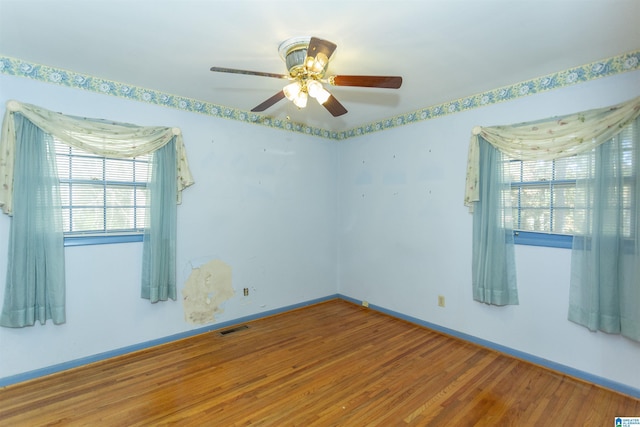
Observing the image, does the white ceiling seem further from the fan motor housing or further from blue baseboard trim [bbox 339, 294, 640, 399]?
blue baseboard trim [bbox 339, 294, 640, 399]

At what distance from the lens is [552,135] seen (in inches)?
100.0

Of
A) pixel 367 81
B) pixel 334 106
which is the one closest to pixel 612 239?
pixel 367 81

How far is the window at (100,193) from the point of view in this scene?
260 cm

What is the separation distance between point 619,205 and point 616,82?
36.9 inches

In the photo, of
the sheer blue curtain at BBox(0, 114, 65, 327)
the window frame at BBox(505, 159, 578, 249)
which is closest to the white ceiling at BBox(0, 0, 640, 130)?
the sheer blue curtain at BBox(0, 114, 65, 327)

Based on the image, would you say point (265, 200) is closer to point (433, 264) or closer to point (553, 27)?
point (433, 264)

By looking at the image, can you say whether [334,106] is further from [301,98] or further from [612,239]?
[612,239]

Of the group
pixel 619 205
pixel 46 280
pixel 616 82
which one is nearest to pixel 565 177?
pixel 619 205

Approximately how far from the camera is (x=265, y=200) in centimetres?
383

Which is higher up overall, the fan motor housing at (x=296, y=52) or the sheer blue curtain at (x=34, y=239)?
the fan motor housing at (x=296, y=52)

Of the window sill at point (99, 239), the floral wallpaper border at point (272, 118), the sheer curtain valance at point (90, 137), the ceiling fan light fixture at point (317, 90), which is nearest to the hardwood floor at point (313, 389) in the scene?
the window sill at point (99, 239)

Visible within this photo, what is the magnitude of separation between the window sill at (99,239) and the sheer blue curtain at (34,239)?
0.09m

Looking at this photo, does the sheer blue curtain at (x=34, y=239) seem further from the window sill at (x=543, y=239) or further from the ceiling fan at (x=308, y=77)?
the window sill at (x=543, y=239)

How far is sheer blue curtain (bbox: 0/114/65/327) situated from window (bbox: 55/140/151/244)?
0.11 meters
